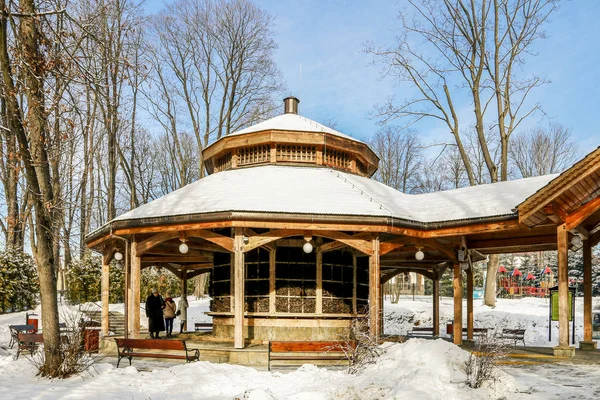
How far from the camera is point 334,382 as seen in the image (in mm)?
8867

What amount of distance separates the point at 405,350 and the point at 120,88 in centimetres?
2610

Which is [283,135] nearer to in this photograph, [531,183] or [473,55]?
[531,183]

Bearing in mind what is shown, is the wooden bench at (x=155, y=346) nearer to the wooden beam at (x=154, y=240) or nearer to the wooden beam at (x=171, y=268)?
the wooden beam at (x=154, y=240)

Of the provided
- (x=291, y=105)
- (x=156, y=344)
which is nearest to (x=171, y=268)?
(x=291, y=105)

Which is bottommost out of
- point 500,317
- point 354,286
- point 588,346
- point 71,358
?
point 500,317

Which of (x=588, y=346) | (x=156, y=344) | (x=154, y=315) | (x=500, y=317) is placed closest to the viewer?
(x=156, y=344)

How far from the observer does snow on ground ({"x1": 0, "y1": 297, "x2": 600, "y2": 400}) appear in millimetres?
7656

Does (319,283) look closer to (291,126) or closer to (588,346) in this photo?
(291,126)

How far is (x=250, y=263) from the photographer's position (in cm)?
1438

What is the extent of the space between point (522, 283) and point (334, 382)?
46.1 metres

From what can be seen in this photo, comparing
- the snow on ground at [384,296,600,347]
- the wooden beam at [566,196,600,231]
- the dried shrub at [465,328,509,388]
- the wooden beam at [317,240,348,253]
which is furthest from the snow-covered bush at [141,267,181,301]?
the dried shrub at [465,328,509,388]

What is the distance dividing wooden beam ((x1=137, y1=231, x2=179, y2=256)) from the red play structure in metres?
32.9

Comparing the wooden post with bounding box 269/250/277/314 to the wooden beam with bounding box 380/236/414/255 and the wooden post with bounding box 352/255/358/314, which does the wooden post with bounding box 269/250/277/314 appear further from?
the wooden beam with bounding box 380/236/414/255

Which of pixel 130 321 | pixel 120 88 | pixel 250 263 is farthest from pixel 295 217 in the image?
pixel 120 88
